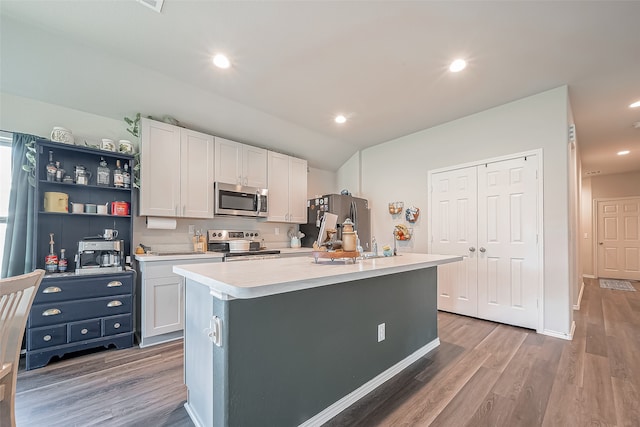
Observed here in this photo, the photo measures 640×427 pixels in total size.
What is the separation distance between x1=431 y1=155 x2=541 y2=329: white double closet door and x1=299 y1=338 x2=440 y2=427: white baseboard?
151cm

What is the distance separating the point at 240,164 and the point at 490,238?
3.53 metres

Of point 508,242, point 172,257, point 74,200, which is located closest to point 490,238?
point 508,242

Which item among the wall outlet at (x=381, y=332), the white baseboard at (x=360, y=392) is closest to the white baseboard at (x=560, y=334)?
the white baseboard at (x=360, y=392)

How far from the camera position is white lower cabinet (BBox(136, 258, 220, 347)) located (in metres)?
2.63

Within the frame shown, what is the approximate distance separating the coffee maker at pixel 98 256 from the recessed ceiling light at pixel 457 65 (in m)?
3.80

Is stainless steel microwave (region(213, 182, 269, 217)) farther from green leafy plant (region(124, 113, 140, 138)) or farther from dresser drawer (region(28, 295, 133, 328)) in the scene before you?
dresser drawer (region(28, 295, 133, 328))

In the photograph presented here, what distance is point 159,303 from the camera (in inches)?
107

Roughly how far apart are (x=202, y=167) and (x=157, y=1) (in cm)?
181

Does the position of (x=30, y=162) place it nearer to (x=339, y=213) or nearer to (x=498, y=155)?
(x=339, y=213)

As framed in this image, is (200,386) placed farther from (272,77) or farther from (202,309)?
(272,77)

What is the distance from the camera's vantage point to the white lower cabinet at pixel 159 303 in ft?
8.64

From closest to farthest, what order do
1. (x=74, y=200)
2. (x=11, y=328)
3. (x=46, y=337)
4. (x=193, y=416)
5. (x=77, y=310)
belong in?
(x=11, y=328), (x=193, y=416), (x=46, y=337), (x=77, y=310), (x=74, y=200)

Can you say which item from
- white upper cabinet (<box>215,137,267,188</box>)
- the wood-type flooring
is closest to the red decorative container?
white upper cabinet (<box>215,137,267,188</box>)

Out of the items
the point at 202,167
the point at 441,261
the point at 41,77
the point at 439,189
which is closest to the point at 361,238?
the point at 439,189
